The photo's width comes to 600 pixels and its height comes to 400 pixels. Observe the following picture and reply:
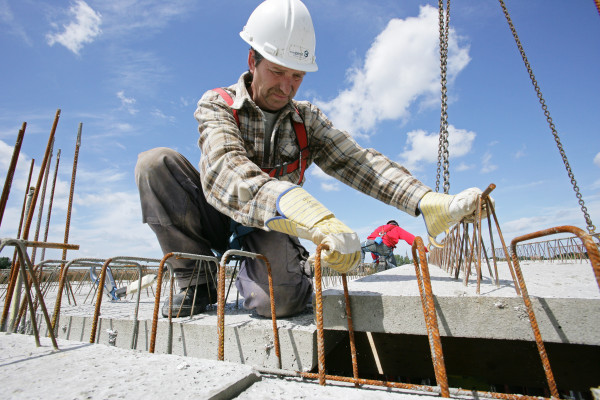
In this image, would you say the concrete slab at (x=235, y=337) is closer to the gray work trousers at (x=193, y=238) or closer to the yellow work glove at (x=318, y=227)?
the gray work trousers at (x=193, y=238)

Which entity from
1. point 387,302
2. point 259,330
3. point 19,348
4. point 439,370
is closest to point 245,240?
point 259,330

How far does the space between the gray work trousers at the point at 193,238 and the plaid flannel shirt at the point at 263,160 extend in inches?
18.5

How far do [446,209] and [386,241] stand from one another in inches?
282

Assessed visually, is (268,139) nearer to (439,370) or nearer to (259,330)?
(259,330)

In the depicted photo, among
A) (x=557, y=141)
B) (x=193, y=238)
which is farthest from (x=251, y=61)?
(x=557, y=141)

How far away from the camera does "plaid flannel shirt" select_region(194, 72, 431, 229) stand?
5.40 feet

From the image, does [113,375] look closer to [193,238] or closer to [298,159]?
[193,238]

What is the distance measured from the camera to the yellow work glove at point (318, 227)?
4.31 feet

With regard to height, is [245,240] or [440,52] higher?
[440,52]

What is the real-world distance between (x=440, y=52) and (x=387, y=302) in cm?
223

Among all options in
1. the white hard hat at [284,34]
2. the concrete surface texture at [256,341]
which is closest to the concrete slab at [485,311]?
the concrete surface texture at [256,341]

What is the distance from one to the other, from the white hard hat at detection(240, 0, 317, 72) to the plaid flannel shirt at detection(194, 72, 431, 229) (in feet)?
1.01

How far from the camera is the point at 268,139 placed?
247 centimetres

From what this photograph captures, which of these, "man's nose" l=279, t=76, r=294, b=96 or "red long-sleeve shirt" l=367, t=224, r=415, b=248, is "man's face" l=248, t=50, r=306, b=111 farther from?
"red long-sleeve shirt" l=367, t=224, r=415, b=248
